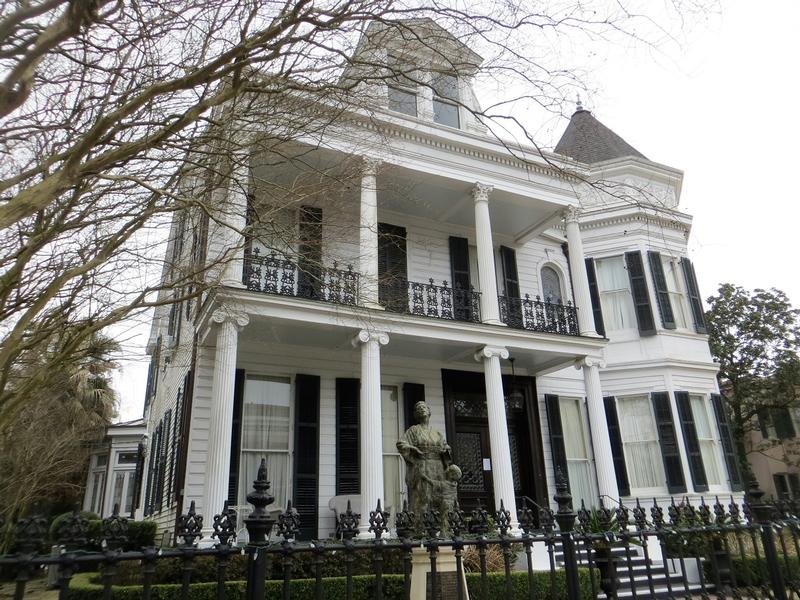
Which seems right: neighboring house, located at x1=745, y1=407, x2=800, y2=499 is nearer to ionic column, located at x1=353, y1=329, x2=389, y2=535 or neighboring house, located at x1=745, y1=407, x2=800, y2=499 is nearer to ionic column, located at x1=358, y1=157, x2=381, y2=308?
ionic column, located at x1=353, y1=329, x2=389, y2=535

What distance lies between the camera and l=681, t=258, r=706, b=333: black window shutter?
52.8 feet

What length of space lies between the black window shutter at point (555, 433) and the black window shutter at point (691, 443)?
10.3ft

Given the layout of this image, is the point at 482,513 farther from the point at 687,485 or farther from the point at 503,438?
the point at 687,485

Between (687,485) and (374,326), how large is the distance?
9.12m

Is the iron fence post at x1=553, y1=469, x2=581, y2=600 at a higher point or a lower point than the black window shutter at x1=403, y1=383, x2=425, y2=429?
lower

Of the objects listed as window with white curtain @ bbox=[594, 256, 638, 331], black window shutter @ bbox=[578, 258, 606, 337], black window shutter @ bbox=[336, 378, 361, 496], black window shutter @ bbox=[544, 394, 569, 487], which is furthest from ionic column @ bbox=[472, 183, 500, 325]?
window with white curtain @ bbox=[594, 256, 638, 331]

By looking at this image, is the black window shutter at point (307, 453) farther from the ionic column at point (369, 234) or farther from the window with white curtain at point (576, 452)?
the window with white curtain at point (576, 452)

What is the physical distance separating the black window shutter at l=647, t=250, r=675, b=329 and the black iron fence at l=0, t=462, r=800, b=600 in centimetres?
789

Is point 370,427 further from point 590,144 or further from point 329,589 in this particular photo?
point 590,144

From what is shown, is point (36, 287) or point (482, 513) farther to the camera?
point (36, 287)

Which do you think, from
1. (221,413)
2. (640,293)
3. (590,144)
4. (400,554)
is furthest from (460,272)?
(400,554)

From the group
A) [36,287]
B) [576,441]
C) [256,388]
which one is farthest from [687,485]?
[36,287]

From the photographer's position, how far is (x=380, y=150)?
11.2 metres

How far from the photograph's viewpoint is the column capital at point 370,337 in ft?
35.1
